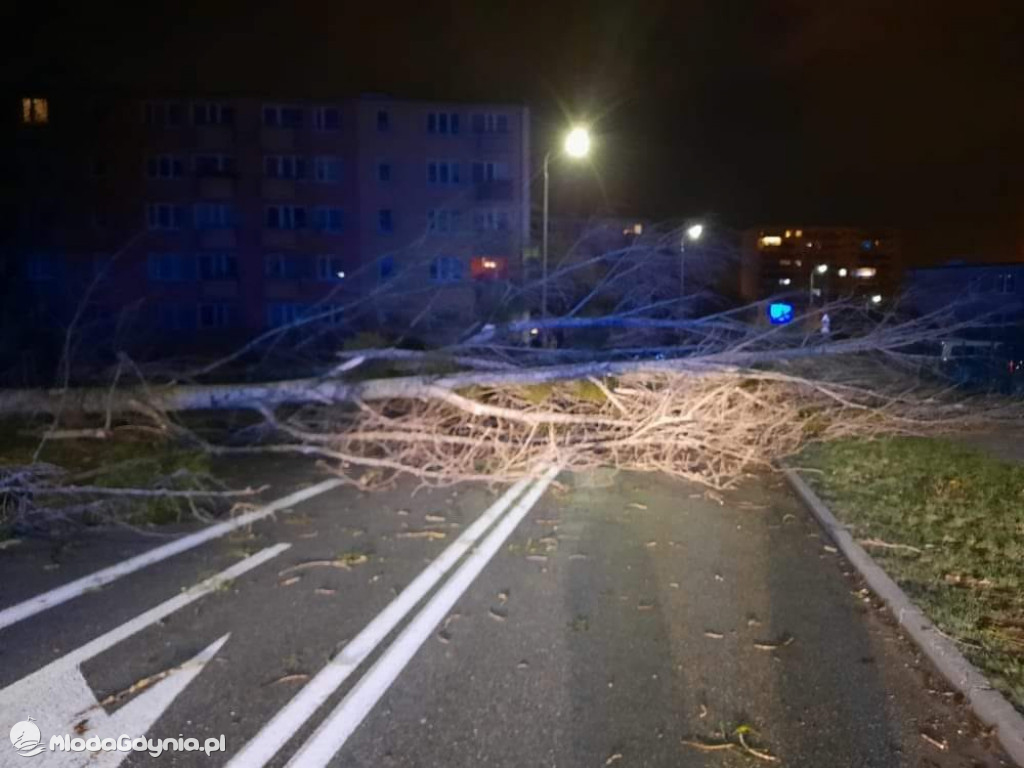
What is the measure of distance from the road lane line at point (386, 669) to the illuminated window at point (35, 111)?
40198 mm

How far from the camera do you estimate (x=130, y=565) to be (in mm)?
6289

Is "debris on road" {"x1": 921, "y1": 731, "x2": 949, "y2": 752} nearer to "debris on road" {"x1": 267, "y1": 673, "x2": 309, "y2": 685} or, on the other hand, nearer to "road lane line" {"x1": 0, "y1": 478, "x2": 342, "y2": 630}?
"debris on road" {"x1": 267, "y1": 673, "x2": 309, "y2": 685}

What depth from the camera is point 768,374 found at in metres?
9.59

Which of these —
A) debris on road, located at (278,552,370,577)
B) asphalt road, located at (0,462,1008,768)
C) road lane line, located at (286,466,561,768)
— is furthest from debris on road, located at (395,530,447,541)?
debris on road, located at (278,552,370,577)

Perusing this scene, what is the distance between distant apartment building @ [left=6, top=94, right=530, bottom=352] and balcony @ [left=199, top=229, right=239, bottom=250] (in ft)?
0.22

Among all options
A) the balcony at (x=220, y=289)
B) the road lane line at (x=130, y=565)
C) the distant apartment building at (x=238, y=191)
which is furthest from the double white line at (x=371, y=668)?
the balcony at (x=220, y=289)

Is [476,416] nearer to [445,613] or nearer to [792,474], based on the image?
[792,474]

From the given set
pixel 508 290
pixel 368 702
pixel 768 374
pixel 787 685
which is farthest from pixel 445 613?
pixel 508 290

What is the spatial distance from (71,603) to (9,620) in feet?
1.25

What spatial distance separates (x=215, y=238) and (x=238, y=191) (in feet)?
8.28

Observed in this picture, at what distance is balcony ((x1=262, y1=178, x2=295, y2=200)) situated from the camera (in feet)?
130

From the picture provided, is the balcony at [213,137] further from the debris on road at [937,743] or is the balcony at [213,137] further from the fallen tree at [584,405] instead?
the debris on road at [937,743]

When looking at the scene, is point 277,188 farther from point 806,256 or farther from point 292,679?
point 292,679

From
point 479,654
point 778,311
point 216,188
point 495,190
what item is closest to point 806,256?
point 495,190
